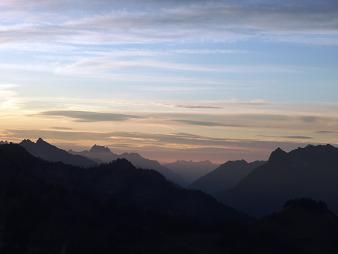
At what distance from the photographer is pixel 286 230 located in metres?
169

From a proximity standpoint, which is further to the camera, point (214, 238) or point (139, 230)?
point (139, 230)

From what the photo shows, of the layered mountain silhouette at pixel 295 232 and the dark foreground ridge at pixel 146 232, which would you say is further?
the layered mountain silhouette at pixel 295 232

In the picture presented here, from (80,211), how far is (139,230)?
31.4 meters

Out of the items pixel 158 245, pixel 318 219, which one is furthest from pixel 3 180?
pixel 318 219

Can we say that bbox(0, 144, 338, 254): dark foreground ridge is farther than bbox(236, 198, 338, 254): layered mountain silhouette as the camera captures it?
No

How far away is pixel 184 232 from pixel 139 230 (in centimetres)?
1179

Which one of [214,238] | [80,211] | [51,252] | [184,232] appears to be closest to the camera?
[51,252]

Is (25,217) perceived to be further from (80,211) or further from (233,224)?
(233,224)

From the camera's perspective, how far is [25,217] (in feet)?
546

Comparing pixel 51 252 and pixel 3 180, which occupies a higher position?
pixel 3 180

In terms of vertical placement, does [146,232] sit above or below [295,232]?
below

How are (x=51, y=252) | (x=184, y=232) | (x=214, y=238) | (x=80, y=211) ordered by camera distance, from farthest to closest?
(x=80, y=211) → (x=184, y=232) → (x=214, y=238) → (x=51, y=252)

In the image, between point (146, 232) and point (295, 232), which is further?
point (295, 232)

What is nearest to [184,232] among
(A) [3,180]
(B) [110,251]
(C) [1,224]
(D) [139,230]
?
(D) [139,230]
